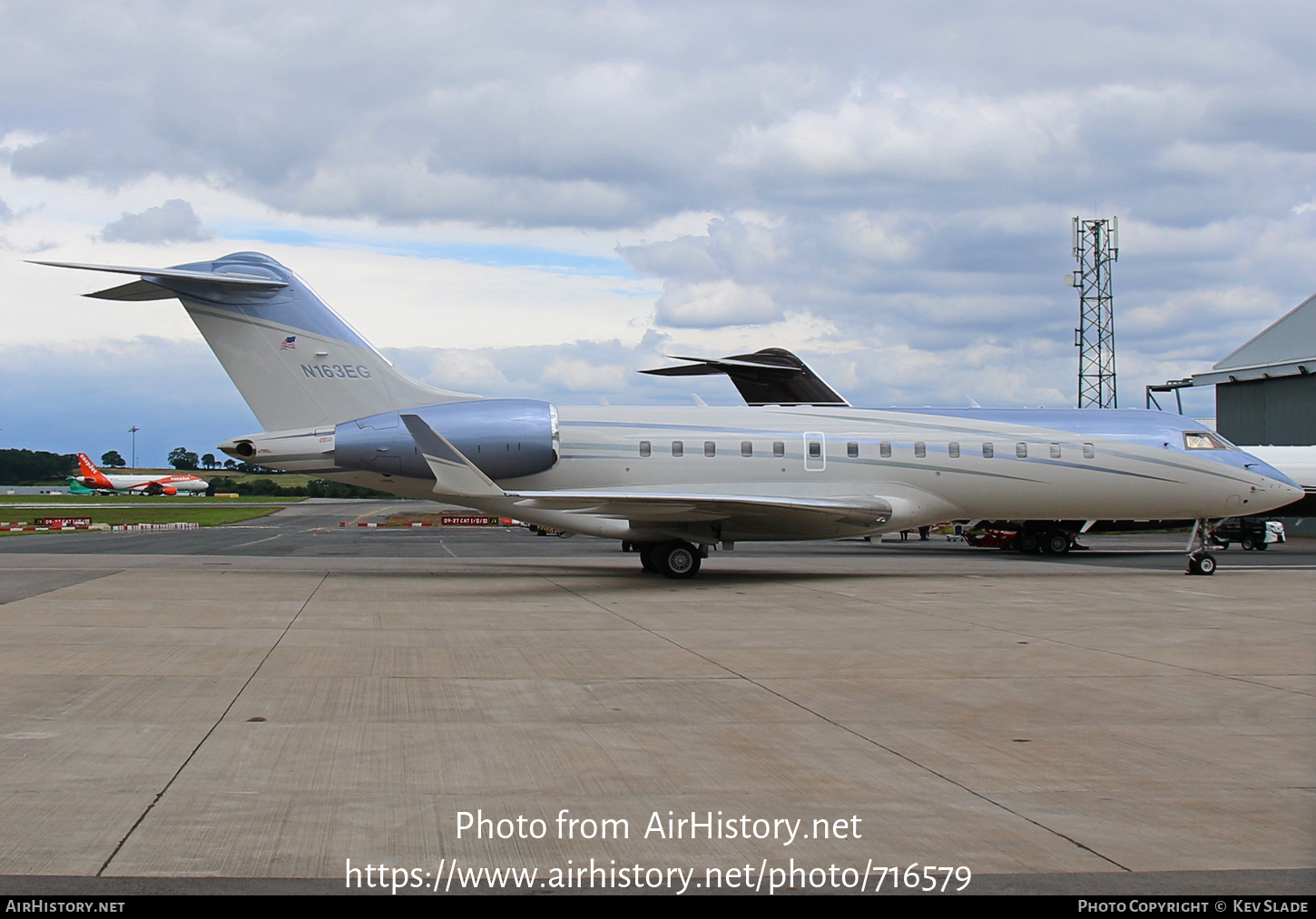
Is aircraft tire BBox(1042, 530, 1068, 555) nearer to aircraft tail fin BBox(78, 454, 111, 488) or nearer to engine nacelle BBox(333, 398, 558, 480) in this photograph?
engine nacelle BBox(333, 398, 558, 480)

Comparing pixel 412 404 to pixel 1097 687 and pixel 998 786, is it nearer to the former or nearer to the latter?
pixel 1097 687

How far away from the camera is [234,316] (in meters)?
19.7

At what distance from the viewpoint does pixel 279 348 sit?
1975 cm

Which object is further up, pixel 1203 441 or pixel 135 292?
pixel 135 292

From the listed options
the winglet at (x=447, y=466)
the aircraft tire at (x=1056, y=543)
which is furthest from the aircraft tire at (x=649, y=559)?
the aircraft tire at (x=1056, y=543)

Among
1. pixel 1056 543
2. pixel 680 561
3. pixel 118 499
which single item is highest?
pixel 118 499

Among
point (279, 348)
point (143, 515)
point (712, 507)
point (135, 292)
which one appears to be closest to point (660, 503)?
point (712, 507)

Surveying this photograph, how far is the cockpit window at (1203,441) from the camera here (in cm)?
2126

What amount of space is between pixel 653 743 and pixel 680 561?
12707mm

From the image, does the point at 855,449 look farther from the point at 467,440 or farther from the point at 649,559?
the point at 467,440

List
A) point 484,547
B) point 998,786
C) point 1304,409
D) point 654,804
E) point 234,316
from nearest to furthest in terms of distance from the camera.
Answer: point 654,804 → point 998,786 → point 234,316 → point 484,547 → point 1304,409

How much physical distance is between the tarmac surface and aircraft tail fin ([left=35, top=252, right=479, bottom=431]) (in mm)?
4921
